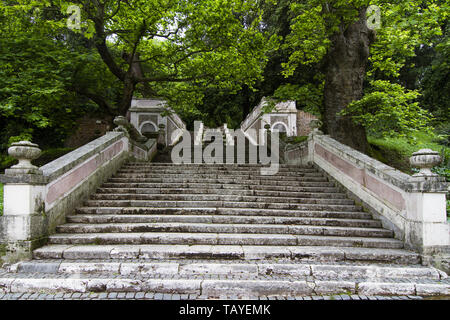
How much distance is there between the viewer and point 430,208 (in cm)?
485

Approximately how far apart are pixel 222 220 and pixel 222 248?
115 centimetres

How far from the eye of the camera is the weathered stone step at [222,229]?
550cm

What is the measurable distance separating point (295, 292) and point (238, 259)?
3.52 ft

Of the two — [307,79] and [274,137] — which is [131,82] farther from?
[307,79]

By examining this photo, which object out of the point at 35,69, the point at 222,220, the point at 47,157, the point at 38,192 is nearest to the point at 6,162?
the point at 47,157

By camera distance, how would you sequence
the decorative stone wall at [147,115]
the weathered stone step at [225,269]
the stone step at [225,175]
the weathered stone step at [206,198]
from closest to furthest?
1. the weathered stone step at [225,269]
2. the weathered stone step at [206,198]
3. the stone step at [225,175]
4. the decorative stone wall at [147,115]

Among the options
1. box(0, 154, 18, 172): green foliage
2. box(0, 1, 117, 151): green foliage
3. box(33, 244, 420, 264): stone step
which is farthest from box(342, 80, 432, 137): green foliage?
box(0, 154, 18, 172): green foliage

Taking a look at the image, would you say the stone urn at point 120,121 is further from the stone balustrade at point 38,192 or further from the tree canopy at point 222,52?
the stone balustrade at point 38,192

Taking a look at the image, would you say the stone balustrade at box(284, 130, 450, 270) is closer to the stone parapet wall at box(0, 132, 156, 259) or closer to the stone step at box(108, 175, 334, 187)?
the stone step at box(108, 175, 334, 187)

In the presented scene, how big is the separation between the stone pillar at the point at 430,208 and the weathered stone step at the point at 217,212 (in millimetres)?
1581

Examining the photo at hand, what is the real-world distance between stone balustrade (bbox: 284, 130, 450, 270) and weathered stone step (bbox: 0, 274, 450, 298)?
3.23 feet

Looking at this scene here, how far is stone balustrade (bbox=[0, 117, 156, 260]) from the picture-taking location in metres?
4.64
